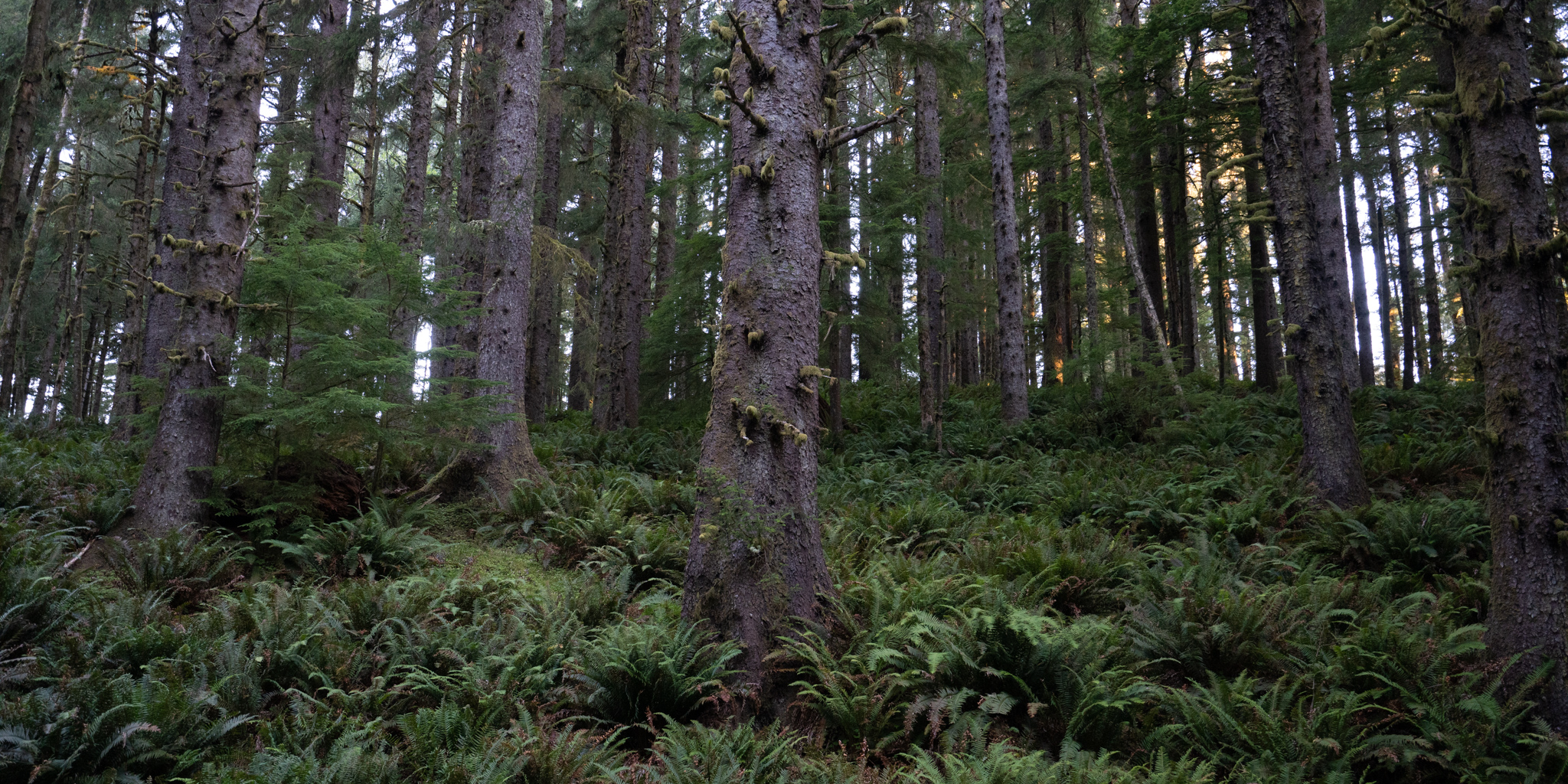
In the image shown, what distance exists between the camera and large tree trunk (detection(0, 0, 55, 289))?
7887 mm

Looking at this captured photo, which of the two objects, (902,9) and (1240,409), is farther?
(902,9)

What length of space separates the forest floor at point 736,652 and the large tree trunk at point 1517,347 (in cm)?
42

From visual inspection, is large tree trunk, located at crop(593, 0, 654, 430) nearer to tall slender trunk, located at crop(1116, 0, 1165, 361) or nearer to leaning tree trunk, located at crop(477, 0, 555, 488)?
leaning tree trunk, located at crop(477, 0, 555, 488)

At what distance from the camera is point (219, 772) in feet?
11.5

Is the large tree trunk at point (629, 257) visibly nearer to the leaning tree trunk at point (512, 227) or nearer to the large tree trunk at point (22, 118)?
the leaning tree trunk at point (512, 227)

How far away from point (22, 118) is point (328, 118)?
22.8 feet

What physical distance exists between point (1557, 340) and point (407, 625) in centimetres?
787

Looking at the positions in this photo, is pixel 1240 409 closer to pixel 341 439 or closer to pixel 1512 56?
pixel 1512 56

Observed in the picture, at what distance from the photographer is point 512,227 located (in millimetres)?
9266

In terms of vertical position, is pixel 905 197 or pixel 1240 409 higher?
pixel 905 197

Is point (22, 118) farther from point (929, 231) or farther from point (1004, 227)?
point (1004, 227)

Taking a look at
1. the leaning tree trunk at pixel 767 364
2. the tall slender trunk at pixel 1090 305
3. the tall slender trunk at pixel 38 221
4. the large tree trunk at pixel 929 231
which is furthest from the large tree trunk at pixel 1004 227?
the tall slender trunk at pixel 38 221

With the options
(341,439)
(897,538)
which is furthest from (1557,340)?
(341,439)

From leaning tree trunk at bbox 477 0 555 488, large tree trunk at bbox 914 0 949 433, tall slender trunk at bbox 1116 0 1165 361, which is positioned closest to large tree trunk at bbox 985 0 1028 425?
large tree trunk at bbox 914 0 949 433
